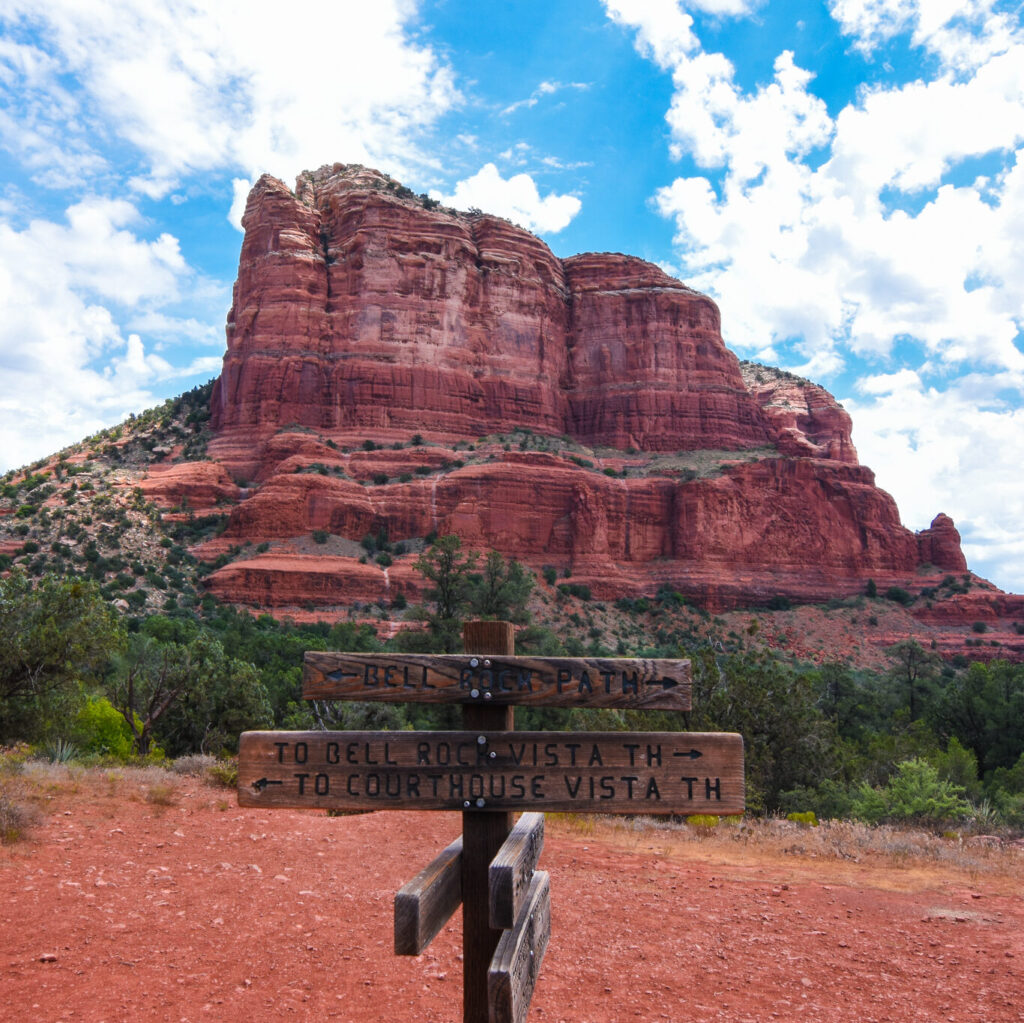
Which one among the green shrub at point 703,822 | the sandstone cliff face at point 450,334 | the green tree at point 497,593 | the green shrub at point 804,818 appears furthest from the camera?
the sandstone cliff face at point 450,334

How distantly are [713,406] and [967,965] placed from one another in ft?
254

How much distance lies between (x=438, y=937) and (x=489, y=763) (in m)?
4.20

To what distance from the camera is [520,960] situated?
2.73m

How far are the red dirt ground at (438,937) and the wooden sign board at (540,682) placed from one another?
2.96 metres

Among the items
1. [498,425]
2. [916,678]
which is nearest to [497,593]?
[916,678]

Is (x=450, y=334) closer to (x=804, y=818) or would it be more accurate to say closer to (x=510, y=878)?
(x=804, y=818)

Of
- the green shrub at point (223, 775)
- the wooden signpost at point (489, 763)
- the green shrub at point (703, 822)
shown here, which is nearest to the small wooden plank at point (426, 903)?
the wooden signpost at point (489, 763)

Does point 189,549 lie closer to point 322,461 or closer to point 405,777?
point 322,461

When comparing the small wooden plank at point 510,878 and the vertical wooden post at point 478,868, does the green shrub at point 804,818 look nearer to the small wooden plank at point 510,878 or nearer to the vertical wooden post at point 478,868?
the vertical wooden post at point 478,868

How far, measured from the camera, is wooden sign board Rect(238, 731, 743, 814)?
3150 millimetres

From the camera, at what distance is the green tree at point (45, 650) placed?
497 inches

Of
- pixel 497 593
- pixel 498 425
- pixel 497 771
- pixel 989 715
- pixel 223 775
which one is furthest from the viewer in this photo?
Answer: pixel 498 425

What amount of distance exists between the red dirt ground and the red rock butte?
44.1 m

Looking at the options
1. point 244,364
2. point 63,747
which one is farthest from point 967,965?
point 244,364
